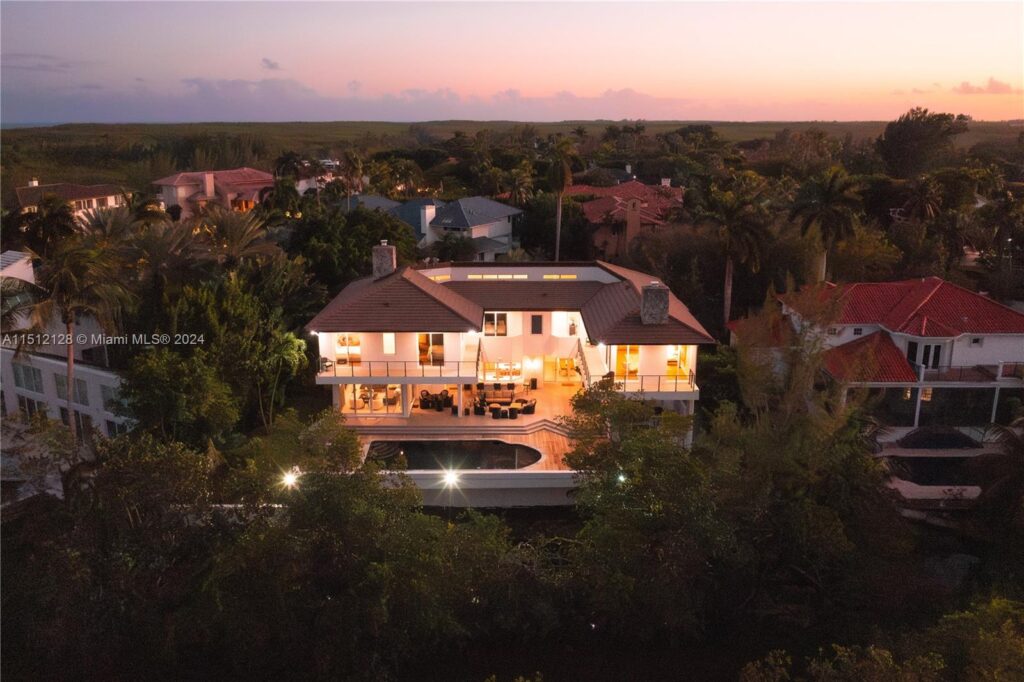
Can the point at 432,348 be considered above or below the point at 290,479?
above

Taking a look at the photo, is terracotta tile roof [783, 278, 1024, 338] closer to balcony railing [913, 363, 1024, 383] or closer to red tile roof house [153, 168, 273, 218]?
balcony railing [913, 363, 1024, 383]

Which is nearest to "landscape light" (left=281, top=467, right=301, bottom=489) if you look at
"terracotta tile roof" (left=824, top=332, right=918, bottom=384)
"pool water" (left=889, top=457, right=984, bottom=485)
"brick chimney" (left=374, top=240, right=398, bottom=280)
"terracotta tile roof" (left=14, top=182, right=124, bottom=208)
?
"brick chimney" (left=374, top=240, right=398, bottom=280)

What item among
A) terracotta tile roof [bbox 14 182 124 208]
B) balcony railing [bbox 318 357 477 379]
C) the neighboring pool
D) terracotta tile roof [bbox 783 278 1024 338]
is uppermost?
terracotta tile roof [bbox 14 182 124 208]

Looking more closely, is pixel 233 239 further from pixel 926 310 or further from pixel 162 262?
pixel 926 310

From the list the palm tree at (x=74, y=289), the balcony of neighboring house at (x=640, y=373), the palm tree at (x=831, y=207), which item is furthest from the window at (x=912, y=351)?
the palm tree at (x=74, y=289)

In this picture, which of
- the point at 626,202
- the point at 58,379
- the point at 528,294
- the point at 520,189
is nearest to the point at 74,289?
the point at 58,379

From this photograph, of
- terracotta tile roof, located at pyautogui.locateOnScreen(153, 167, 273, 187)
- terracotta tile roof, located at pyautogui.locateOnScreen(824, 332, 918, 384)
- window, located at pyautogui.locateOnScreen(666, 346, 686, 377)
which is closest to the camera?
window, located at pyautogui.locateOnScreen(666, 346, 686, 377)
